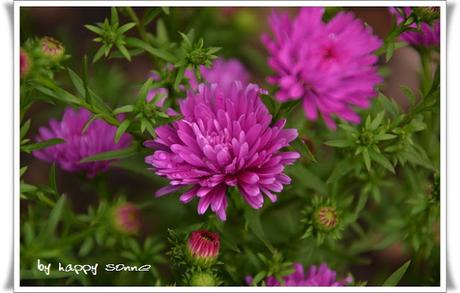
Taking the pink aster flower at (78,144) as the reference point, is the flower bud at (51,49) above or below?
above

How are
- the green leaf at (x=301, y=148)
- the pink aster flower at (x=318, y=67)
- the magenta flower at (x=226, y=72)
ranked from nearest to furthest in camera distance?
the pink aster flower at (x=318, y=67)
the green leaf at (x=301, y=148)
the magenta flower at (x=226, y=72)

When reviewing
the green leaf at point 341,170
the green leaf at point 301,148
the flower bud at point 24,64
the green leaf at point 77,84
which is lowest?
the green leaf at point 341,170

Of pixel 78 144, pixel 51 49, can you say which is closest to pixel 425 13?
pixel 51 49

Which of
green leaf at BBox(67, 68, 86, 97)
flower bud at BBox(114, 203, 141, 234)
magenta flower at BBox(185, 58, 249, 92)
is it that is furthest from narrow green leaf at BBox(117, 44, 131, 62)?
magenta flower at BBox(185, 58, 249, 92)

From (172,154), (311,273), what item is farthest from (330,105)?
(311,273)

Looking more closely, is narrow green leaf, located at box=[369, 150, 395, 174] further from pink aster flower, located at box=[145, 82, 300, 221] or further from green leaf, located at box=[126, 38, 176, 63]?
green leaf, located at box=[126, 38, 176, 63]

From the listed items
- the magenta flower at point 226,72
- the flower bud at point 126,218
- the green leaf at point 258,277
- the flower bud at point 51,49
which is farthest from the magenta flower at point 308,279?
the magenta flower at point 226,72

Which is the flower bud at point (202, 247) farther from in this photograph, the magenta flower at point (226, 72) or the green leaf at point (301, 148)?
the magenta flower at point (226, 72)

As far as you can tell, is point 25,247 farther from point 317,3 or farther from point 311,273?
point 317,3
